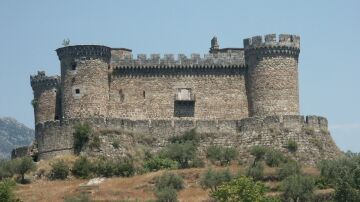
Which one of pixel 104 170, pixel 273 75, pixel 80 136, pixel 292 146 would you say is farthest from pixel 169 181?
pixel 273 75

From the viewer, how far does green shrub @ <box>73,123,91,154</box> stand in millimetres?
70750

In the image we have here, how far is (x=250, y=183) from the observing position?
195 ft

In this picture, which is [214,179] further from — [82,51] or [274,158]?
[82,51]

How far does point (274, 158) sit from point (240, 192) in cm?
1178

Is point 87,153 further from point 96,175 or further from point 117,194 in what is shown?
point 117,194

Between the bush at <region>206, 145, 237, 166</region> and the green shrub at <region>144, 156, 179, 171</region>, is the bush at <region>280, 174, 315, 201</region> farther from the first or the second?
the green shrub at <region>144, 156, 179, 171</region>

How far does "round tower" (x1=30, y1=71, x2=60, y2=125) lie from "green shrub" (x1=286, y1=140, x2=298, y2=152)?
16.6m

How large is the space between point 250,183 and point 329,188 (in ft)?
24.4

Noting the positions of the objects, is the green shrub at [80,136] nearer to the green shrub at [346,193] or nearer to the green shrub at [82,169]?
the green shrub at [82,169]

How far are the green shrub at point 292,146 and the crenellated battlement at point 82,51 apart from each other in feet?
45.6

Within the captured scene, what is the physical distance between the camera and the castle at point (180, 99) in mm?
72375

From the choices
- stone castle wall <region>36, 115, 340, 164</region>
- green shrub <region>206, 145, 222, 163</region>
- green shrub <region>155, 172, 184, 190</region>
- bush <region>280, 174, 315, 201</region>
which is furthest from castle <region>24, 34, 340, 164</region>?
bush <region>280, 174, 315, 201</region>

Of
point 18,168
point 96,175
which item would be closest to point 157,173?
point 96,175

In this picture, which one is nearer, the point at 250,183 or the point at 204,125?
the point at 250,183
